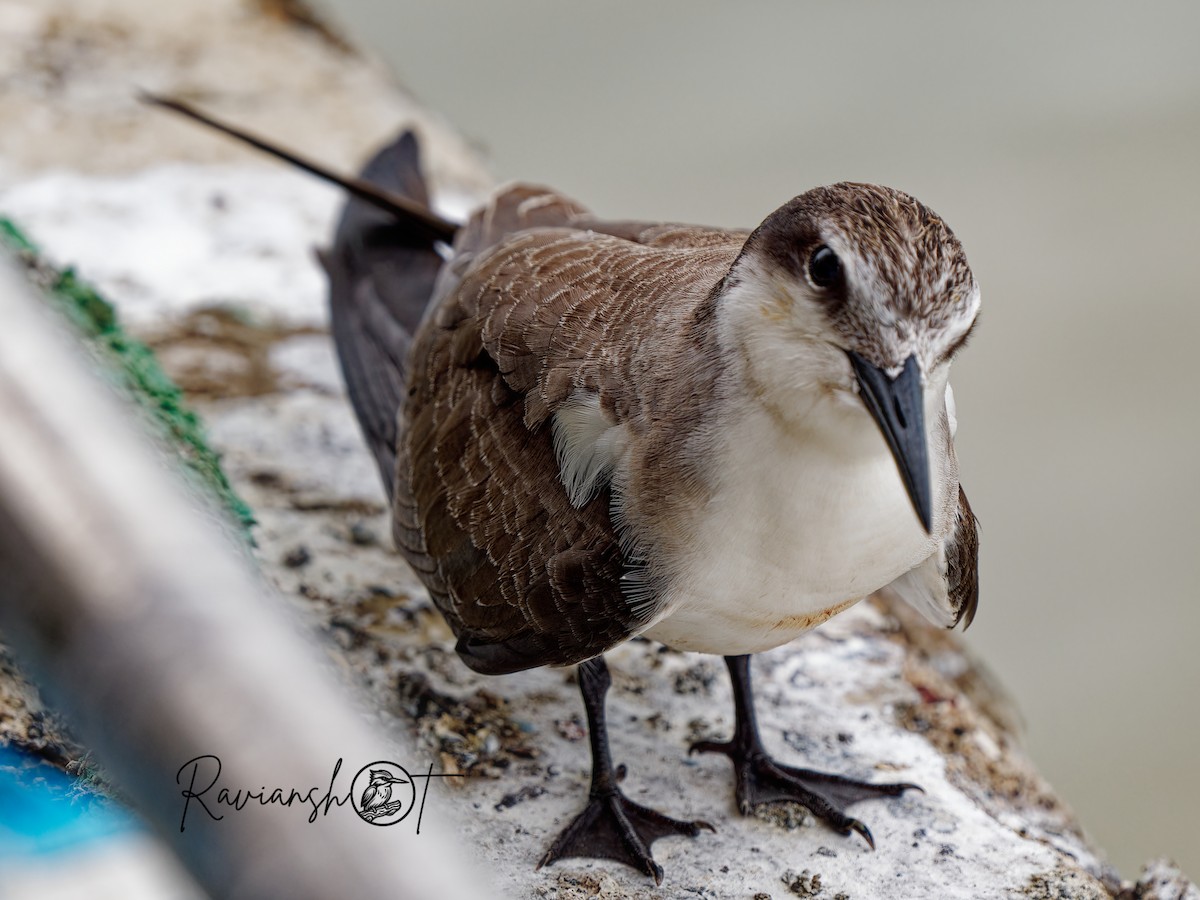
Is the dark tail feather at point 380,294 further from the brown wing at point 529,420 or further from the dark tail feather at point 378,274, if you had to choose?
the brown wing at point 529,420

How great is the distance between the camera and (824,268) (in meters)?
2.03

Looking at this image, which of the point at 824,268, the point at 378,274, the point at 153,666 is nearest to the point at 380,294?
the point at 378,274

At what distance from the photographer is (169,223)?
4.95m

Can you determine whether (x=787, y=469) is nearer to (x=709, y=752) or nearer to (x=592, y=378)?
(x=592, y=378)

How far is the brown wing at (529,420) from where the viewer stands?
8.16 ft

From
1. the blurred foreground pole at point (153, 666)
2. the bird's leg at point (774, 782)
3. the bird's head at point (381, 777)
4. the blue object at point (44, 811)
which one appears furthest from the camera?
the bird's leg at point (774, 782)

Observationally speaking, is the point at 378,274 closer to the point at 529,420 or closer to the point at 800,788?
the point at 529,420

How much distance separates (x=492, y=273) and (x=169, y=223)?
2438 mm

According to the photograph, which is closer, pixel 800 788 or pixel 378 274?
pixel 800 788

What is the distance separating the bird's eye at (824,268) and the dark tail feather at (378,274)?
1660mm

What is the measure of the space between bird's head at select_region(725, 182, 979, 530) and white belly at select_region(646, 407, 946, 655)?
7 centimetres

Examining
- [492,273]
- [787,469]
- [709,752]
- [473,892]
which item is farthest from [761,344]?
[473,892]

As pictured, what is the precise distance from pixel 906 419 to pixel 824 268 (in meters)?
0.28

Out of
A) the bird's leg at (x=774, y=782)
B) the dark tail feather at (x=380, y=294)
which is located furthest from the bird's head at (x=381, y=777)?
the dark tail feather at (x=380, y=294)
